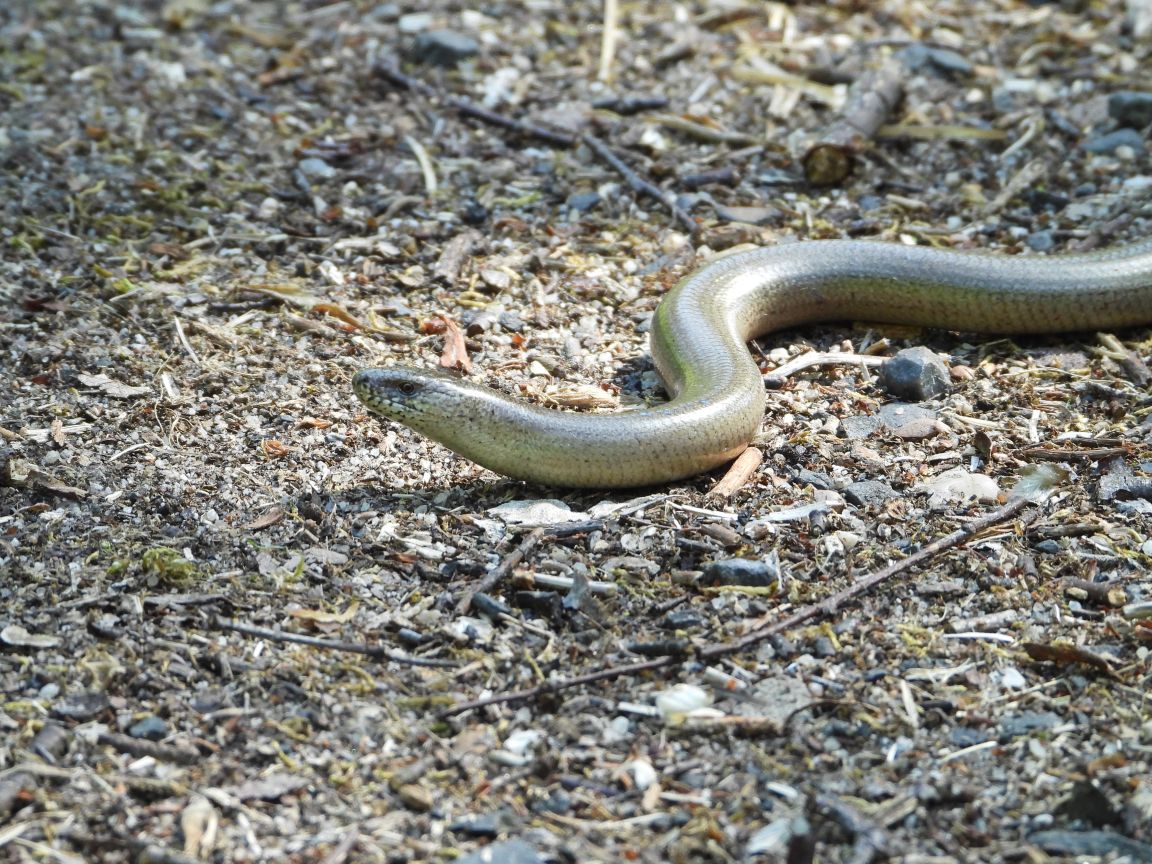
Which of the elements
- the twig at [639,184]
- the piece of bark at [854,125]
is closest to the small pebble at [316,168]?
the twig at [639,184]

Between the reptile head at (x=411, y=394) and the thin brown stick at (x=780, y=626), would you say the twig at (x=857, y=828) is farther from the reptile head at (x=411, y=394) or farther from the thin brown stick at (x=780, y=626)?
the reptile head at (x=411, y=394)

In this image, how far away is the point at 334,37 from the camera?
8336 mm

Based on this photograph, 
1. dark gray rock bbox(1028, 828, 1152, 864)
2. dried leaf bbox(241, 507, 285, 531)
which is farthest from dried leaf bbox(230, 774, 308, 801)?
dark gray rock bbox(1028, 828, 1152, 864)

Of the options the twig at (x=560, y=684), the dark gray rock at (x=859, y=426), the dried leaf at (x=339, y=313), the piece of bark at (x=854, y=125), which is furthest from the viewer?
the piece of bark at (x=854, y=125)

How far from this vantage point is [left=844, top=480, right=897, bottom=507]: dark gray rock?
4.72 metres

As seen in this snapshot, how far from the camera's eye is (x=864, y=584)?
4.19 m

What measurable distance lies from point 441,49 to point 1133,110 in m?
4.01

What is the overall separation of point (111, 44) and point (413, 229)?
2.87 meters

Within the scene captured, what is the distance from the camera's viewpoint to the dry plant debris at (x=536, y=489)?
11.4 feet

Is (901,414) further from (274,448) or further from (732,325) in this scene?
(274,448)

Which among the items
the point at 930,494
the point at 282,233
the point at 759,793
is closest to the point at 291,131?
the point at 282,233

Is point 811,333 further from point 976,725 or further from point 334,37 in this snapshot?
point 334,37

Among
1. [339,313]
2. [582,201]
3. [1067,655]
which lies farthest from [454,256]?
[1067,655]

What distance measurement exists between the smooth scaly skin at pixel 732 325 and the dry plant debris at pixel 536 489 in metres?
0.14
